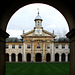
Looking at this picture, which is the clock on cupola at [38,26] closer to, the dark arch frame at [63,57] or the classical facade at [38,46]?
the classical facade at [38,46]

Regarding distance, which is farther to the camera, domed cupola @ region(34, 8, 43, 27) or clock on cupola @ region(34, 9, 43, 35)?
domed cupola @ region(34, 8, 43, 27)

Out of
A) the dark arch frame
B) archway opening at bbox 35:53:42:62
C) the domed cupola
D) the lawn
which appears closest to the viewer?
the lawn

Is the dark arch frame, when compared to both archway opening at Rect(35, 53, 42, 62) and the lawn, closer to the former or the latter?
archway opening at Rect(35, 53, 42, 62)


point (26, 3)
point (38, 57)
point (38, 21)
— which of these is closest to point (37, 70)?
point (26, 3)

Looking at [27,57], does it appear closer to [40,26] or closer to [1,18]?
[40,26]

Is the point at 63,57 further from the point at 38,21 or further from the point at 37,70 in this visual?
the point at 37,70

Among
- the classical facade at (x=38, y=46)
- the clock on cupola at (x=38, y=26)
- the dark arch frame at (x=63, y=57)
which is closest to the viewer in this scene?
the classical facade at (x=38, y=46)

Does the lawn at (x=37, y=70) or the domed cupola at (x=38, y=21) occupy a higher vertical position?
the domed cupola at (x=38, y=21)

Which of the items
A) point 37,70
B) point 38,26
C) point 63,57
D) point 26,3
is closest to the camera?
point 26,3

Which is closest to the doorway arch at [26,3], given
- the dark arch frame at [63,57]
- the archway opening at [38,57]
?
the archway opening at [38,57]

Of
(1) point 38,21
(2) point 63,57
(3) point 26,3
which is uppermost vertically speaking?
(1) point 38,21

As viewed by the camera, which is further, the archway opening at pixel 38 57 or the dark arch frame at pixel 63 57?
the dark arch frame at pixel 63 57

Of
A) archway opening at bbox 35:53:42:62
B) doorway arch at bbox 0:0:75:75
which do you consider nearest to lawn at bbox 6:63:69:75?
doorway arch at bbox 0:0:75:75

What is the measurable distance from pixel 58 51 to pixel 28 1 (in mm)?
41096
